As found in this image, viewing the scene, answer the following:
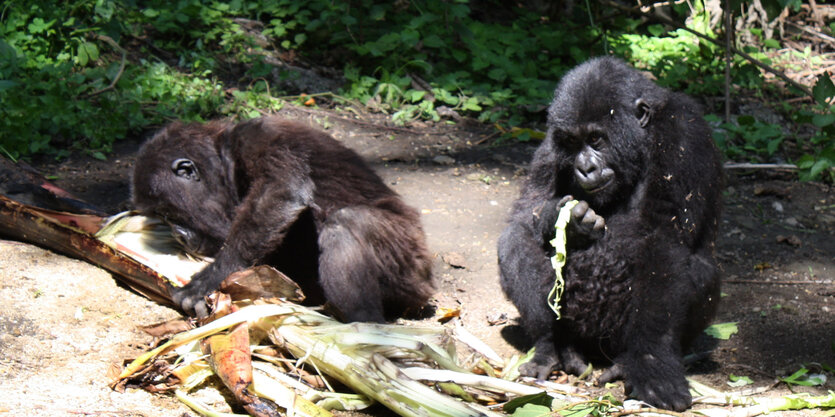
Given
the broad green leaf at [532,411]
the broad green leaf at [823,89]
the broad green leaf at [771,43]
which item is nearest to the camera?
the broad green leaf at [532,411]

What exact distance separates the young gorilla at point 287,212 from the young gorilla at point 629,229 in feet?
2.89

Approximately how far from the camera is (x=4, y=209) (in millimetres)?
5359

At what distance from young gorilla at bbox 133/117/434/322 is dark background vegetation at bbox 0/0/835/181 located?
106 inches

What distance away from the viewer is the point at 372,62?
379 inches

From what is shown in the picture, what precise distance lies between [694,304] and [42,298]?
3803 millimetres

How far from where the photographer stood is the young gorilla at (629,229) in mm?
4457

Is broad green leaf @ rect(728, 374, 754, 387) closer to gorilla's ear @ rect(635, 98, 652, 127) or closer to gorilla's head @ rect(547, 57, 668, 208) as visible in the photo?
gorilla's head @ rect(547, 57, 668, 208)

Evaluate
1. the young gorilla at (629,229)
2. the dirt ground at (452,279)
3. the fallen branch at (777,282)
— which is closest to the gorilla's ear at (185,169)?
the dirt ground at (452,279)

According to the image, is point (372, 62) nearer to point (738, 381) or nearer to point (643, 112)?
point (643, 112)

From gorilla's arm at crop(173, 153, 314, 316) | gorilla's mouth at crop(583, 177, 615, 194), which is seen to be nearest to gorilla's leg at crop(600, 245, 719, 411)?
gorilla's mouth at crop(583, 177, 615, 194)

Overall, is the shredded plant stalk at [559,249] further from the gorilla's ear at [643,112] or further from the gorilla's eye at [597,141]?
the gorilla's ear at [643,112]

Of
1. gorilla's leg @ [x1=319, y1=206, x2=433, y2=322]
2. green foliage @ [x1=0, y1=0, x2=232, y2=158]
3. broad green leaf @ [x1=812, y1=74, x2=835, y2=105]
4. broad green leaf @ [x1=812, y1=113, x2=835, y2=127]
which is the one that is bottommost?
green foliage @ [x1=0, y1=0, x2=232, y2=158]

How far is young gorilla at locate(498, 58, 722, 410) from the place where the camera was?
4457 millimetres

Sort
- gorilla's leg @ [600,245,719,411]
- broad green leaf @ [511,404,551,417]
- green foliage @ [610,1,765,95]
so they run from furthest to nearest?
1. green foliage @ [610,1,765,95]
2. gorilla's leg @ [600,245,719,411]
3. broad green leaf @ [511,404,551,417]
